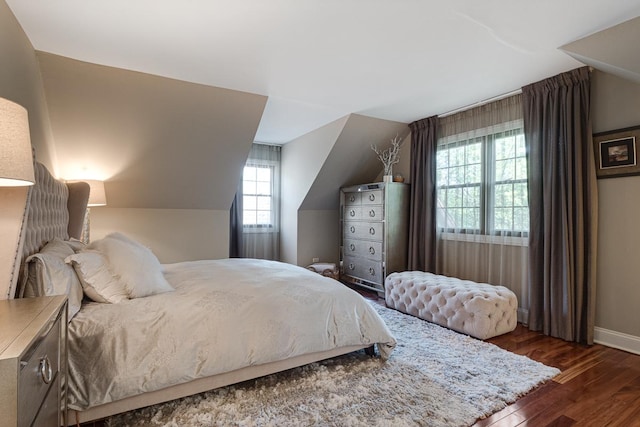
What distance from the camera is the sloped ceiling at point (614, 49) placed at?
6.99ft

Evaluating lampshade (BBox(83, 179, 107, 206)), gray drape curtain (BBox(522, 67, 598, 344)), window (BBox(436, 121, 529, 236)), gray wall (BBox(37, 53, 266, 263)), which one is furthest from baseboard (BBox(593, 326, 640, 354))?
lampshade (BBox(83, 179, 107, 206))

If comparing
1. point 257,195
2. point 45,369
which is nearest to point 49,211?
point 45,369

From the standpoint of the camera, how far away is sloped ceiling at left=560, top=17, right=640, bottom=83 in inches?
83.9

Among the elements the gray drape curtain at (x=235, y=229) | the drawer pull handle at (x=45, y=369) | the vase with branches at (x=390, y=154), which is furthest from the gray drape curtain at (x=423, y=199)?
the drawer pull handle at (x=45, y=369)

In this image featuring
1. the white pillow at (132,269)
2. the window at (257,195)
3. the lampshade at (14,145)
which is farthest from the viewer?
the window at (257,195)

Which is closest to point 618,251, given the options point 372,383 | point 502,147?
point 502,147

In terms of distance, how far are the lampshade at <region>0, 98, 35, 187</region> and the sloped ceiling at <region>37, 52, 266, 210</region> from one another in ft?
6.64

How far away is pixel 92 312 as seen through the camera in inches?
68.9

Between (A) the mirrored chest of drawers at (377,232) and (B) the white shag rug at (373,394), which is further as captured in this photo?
(A) the mirrored chest of drawers at (377,232)

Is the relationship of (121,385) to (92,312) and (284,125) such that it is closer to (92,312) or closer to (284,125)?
(92,312)

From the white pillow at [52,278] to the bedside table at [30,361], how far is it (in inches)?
12.2

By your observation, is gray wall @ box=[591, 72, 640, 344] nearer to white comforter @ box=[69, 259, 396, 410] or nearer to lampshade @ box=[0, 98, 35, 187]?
white comforter @ box=[69, 259, 396, 410]

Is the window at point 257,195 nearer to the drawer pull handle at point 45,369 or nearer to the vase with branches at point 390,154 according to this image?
the vase with branches at point 390,154

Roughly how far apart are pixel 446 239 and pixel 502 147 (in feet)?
4.10
